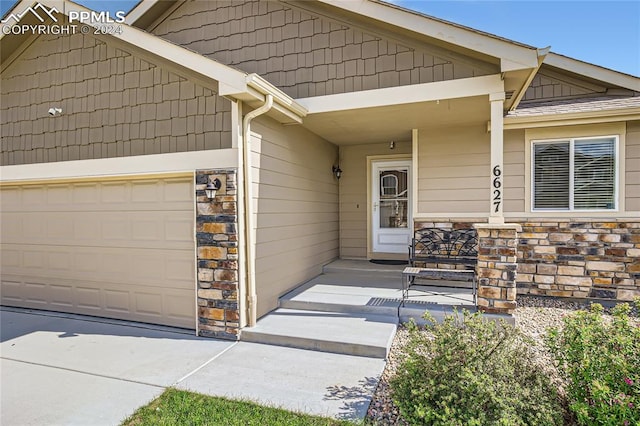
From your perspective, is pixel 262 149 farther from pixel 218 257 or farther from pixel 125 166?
pixel 125 166

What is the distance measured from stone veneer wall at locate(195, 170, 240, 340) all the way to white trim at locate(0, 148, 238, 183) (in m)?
0.15

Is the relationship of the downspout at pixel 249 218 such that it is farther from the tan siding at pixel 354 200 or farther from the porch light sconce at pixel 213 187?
the tan siding at pixel 354 200

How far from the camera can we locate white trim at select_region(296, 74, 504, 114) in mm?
4516

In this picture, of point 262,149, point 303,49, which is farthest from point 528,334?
point 303,49

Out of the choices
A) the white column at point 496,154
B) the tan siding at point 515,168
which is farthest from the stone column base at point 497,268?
the tan siding at point 515,168

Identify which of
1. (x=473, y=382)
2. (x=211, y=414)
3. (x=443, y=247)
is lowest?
(x=211, y=414)

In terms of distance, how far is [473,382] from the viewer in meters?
2.57

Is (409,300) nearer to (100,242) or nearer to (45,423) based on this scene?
(45,423)

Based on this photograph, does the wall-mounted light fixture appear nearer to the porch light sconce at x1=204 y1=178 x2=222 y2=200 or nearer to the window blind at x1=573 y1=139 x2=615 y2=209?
the porch light sconce at x1=204 y1=178 x2=222 y2=200

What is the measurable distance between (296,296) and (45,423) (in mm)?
3184

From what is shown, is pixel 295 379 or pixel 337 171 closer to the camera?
pixel 295 379

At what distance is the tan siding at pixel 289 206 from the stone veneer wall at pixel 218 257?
390mm

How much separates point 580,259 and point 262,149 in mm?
5322

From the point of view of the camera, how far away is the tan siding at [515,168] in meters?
6.00
